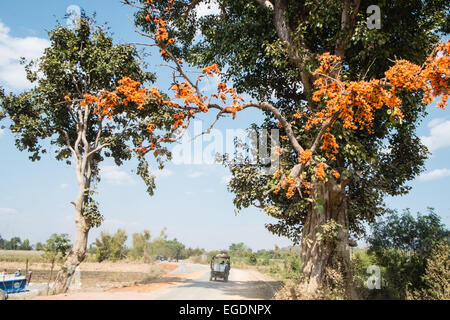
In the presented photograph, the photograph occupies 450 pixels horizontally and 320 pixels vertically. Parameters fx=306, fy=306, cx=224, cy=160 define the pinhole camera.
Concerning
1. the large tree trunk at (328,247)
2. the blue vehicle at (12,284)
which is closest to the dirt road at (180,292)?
the large tree trunk at (328,247)

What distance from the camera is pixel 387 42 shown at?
417 inches

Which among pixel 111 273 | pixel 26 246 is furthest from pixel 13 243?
pixel 111 273

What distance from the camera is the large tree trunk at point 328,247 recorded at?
10.2 meters

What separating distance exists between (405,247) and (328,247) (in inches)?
163

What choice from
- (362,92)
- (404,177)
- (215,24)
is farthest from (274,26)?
(404,177)

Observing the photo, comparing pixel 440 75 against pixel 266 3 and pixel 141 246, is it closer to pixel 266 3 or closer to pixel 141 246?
pixel 266 3

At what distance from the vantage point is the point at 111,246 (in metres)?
31.9

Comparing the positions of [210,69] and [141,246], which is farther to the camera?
[141,246]

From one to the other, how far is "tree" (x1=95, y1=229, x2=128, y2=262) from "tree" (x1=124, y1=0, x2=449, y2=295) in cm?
2263

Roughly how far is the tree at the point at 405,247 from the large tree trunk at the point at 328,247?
2609 millimetres

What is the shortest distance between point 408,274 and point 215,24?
13.0 m
